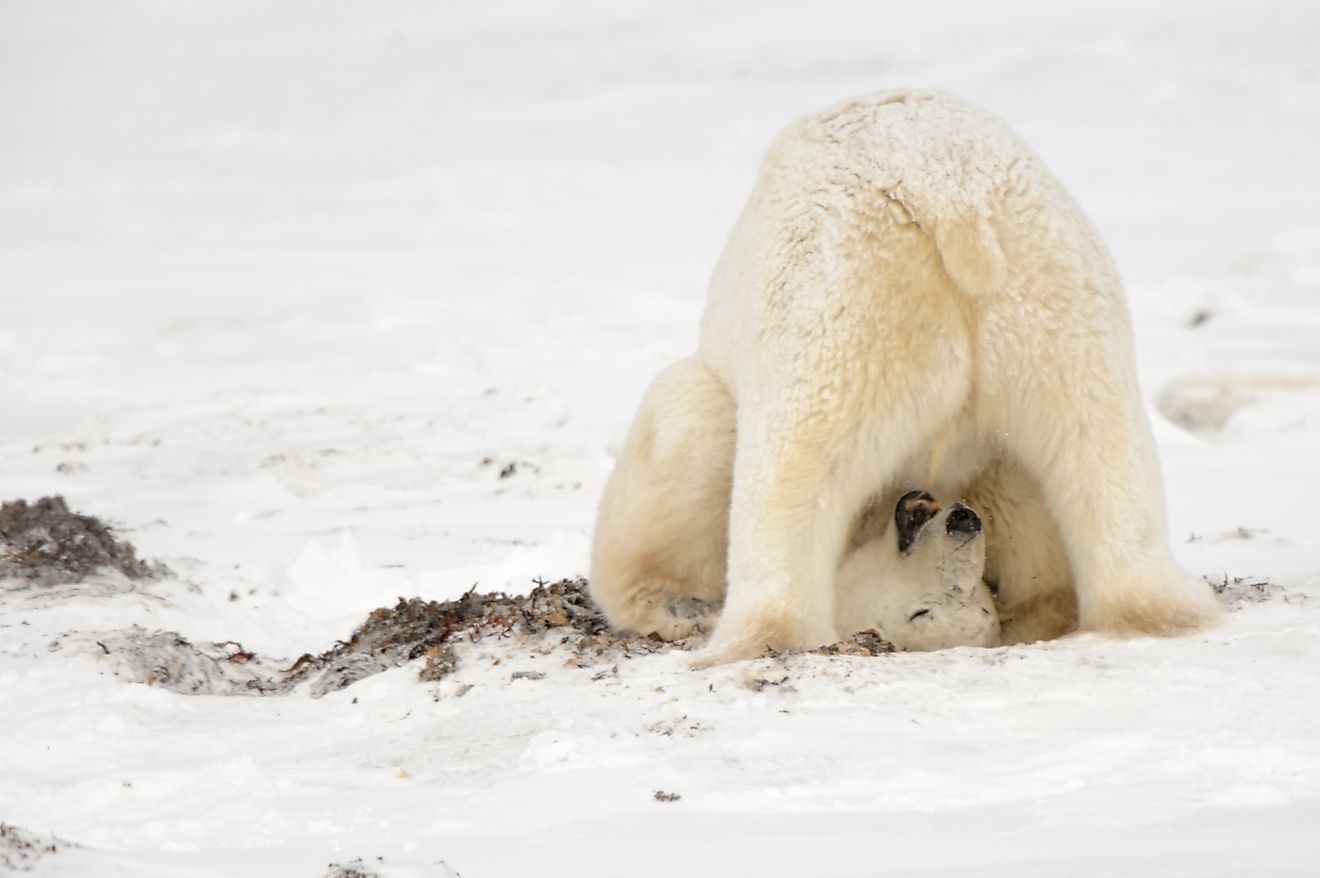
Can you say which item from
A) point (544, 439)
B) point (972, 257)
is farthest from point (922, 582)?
point (544, 439)

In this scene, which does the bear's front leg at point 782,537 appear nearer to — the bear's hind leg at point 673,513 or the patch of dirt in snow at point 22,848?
the bear's hind leg at point 673,513

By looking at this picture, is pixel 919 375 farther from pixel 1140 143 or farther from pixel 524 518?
pixel 1140 143

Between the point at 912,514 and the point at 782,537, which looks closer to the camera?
the point at 782,537

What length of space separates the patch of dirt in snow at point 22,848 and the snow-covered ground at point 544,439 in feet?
0.11

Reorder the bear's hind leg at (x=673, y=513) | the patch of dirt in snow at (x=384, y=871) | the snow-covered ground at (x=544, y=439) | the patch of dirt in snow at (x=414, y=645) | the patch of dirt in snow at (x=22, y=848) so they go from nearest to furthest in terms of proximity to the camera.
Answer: the patch of dirt in snow at (x=22, y=848), the patch of dirt in snow at (x=384, y=871), the snow-covered ground at (x=544, y=439), the patch of dirt in snow at (x=414, y=645), the bear's hind leg at (x=673, y=513)

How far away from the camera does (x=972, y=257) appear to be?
3.83 m

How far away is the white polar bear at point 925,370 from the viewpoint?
387 cm

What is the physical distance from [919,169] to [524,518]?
4.70 meters

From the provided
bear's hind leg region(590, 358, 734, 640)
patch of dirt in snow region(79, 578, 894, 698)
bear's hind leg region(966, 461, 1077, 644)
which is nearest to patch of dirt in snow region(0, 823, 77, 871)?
patch of dirt in snow region(79, 578, 894, 698)

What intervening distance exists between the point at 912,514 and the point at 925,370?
23.1 inches

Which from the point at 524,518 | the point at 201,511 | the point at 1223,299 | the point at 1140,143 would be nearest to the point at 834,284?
the point at 524,518

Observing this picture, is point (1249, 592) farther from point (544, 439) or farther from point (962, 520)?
point (544, 439)

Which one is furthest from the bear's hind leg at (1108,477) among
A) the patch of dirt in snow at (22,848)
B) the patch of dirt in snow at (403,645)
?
the patch of dirt in snow at (22,848)

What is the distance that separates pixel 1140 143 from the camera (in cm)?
2617
